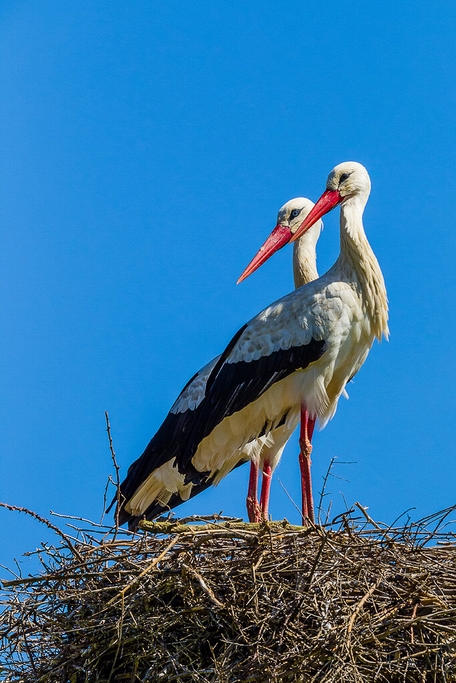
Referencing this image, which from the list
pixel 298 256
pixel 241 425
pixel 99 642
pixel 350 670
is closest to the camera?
pixel 350 670

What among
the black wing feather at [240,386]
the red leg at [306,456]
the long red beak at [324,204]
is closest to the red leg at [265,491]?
the red leg at [306,456]

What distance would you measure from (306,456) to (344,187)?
1.82 m

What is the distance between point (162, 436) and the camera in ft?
25.7

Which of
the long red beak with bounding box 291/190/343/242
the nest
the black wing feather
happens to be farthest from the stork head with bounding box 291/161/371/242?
the nest

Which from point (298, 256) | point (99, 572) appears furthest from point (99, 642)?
point (298, 256)

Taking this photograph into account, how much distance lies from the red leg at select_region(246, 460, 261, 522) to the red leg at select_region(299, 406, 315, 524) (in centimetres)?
43

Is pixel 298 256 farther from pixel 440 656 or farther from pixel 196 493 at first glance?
pixel 440 656

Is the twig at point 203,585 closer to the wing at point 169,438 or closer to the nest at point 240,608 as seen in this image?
the nest at point 240,608

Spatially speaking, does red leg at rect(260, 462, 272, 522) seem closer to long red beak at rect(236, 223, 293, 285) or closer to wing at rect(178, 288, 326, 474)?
wing at rect(178, 288, 326, 474)

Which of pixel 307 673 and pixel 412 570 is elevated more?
pixel 412 570

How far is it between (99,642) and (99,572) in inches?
12.2

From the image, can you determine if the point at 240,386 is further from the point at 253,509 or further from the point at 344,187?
the point at 344,187

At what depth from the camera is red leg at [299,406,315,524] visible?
286 inches

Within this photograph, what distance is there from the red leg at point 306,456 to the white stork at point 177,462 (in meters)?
0.30
